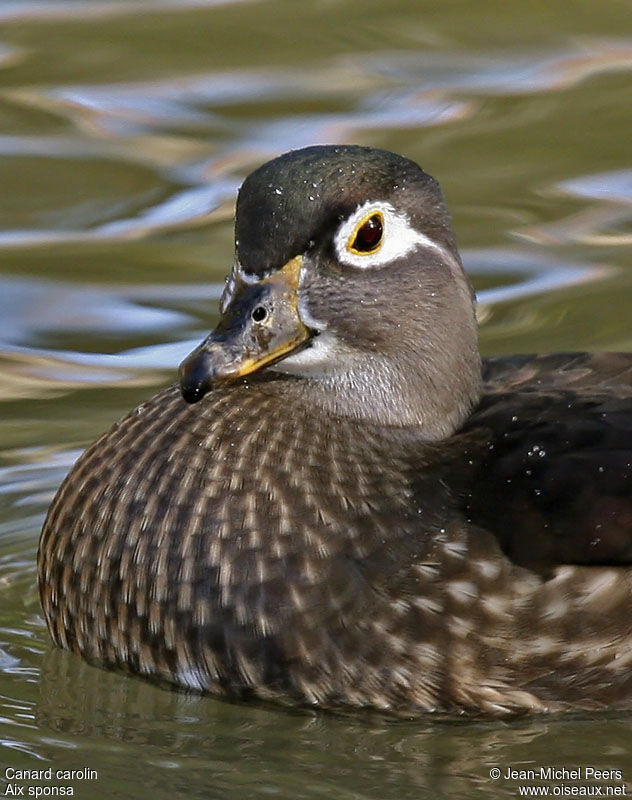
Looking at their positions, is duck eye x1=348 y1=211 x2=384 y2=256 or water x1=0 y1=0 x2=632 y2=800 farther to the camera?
duck eye x1=348 y1=211 x2=384 y2=256

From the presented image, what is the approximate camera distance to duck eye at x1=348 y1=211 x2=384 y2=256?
180 inches

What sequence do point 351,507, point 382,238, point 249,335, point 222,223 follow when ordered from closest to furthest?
point 249,335 → point 351,507 → point 382,238 → point 222,223

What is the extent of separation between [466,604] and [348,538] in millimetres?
333

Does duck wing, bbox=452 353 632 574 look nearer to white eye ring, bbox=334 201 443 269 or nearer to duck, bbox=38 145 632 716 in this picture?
duck, bbox=38 145 632 716

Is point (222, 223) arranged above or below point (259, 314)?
above

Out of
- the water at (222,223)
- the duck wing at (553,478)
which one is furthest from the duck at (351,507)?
the water at (222,223)

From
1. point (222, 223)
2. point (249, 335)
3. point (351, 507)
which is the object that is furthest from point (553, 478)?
point (222, 223)

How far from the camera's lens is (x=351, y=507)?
4555 mm

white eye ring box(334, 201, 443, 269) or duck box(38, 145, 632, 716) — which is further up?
white eye ring box(334, 201, 443, 269)

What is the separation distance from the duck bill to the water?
85cm

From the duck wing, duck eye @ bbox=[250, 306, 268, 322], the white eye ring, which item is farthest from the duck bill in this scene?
the duck wing

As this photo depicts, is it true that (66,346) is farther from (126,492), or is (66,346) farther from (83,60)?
(83,60)

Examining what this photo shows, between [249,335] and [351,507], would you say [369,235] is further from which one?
[351,507]

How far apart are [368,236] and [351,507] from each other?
692mm
